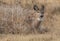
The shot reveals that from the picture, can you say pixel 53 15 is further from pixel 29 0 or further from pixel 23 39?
pixel 23 39

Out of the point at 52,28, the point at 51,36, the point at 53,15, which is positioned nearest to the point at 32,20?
the point at 52,28

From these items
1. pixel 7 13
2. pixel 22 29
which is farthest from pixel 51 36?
pixel 7 13

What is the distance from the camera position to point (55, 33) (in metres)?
7.60

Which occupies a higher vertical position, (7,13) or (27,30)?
(7,13)

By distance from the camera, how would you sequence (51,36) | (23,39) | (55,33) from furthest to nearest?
(55,33) → (51,36) → (23,39)

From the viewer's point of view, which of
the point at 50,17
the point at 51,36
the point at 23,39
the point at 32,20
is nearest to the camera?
the point at 23,39

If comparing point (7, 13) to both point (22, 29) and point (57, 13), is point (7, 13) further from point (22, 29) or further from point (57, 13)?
point (57, 13)

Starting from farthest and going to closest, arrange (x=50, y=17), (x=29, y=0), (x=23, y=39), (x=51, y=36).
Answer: (x=29, y=0) < (x=50, y=17) < (x=51, y=36) < (x=23, y=39)

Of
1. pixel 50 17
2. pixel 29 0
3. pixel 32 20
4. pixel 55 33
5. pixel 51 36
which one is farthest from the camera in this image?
pixel 29 0

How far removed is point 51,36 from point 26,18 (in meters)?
1.42

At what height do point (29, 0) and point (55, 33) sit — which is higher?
point (29, 0)

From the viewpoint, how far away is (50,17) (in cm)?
969

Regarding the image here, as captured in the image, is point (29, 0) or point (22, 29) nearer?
point (22, 29)

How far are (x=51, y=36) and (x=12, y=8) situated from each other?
192 cm
